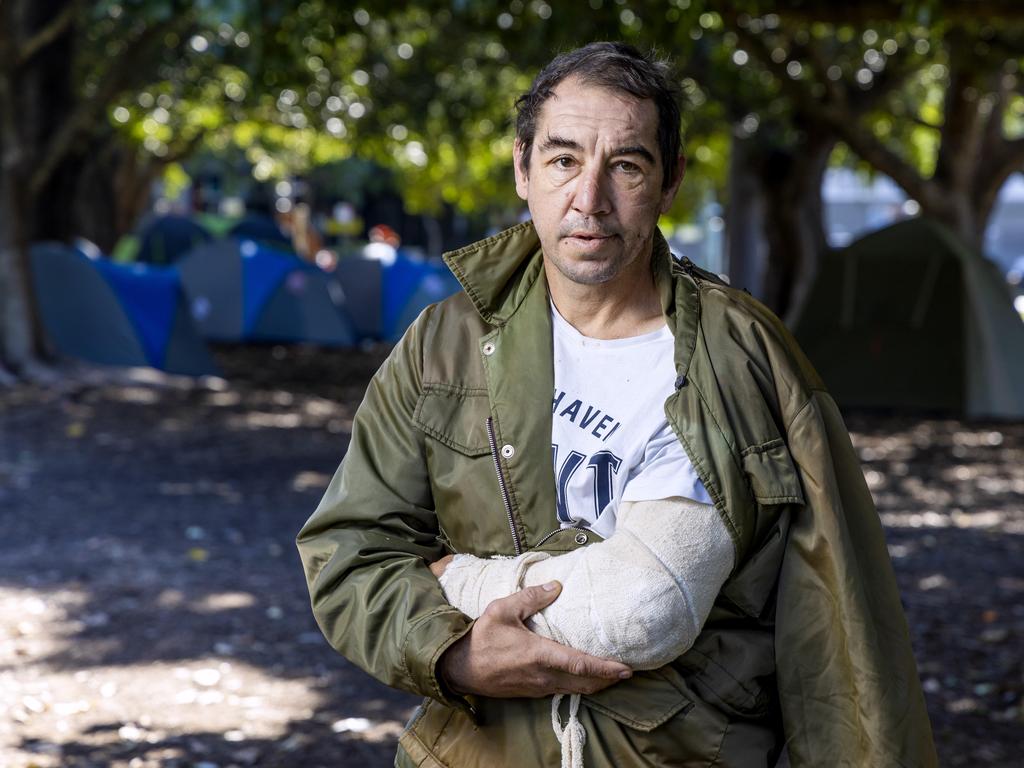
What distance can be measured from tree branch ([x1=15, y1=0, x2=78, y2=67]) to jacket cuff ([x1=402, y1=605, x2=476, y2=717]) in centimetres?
1046

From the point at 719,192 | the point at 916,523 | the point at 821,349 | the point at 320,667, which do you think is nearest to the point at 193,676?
the point at 320,667

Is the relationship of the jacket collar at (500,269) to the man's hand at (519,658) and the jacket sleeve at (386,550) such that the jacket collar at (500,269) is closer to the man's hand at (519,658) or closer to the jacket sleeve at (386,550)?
the jacket sleeve at (386,550)

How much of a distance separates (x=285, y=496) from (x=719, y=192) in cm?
2362

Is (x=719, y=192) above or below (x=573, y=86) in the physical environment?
below

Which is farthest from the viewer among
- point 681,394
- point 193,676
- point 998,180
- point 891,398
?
point 998,180

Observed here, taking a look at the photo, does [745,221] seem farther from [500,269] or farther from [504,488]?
[504,488]

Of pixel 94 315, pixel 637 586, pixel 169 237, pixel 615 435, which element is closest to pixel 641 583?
pixel 637 586

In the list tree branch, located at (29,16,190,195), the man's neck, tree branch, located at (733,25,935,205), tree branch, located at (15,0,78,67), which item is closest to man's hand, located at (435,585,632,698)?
the man's neck

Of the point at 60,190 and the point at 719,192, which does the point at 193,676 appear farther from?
the point at 719,192

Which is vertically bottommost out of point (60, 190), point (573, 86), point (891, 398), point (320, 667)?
point (891, 398)

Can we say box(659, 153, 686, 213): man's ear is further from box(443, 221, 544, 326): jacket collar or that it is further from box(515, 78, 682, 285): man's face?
box(443, 221, 544, 326): jacket collar

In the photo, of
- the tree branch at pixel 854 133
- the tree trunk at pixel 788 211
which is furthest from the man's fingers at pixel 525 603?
the tree trunk at pixel 788 211

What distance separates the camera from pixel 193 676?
5.27 m

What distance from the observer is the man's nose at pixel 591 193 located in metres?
2.18
